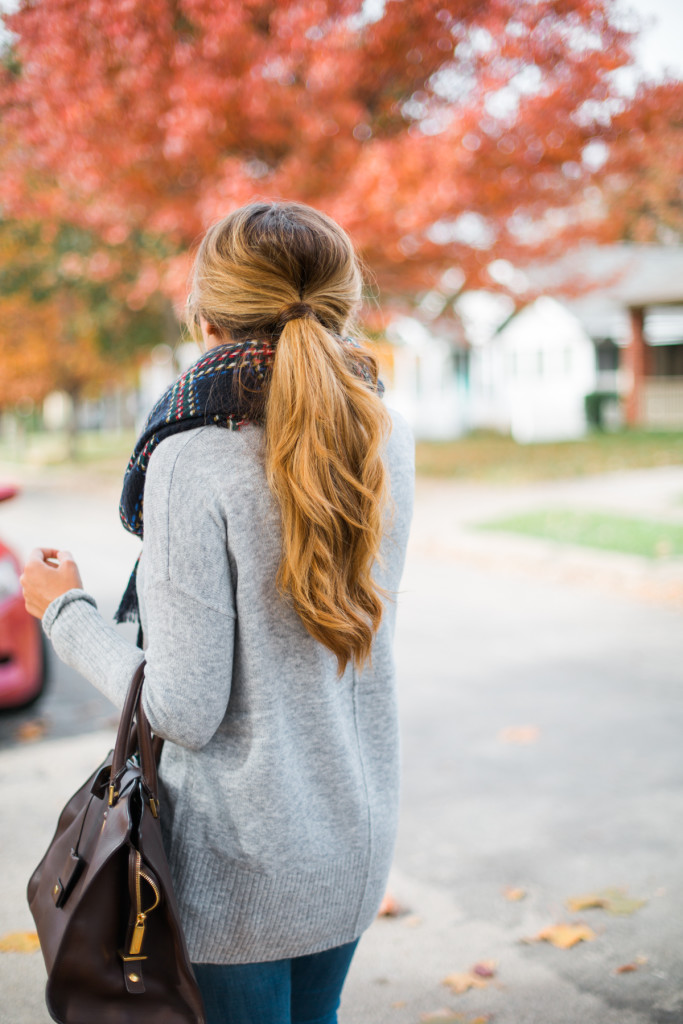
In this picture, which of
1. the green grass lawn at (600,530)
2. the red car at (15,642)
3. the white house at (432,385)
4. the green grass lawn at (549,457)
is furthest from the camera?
the white house at (432,385)

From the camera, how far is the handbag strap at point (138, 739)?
56.1 inches

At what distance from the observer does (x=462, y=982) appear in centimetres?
275

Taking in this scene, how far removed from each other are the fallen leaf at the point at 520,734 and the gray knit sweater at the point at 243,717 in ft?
10.5

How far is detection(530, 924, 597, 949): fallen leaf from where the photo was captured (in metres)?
2.94

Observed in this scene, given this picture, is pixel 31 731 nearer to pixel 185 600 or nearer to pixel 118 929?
pixel 118 929

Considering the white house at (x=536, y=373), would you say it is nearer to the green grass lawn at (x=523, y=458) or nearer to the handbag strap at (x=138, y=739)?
the green grass lawn at (x=523, y=458)

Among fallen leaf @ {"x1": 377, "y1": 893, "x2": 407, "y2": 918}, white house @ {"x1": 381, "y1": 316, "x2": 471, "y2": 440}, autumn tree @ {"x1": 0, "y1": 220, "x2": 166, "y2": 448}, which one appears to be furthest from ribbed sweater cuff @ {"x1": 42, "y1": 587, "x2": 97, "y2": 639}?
white house @ {"x1": 381, "y1": 316, "x2": 471, "y2": 440}

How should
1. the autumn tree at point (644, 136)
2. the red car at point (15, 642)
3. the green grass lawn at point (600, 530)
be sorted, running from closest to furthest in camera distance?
the red car at point (15, 642) → the green grass lawn at point (600, 530) → the autumn tree at point (644, 136)

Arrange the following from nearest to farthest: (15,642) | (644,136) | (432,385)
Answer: (15,642), (644,136), (432,385)

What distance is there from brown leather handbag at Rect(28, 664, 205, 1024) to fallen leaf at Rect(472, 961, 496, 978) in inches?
66.3

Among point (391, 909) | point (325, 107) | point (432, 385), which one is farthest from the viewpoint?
point (432, 385)

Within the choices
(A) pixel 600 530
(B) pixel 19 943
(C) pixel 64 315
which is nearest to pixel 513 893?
(B) pixel 19 943

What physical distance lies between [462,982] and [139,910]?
5.87ft

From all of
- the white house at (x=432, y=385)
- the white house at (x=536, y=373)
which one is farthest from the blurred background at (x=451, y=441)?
the white house at (x=432, y=385)
